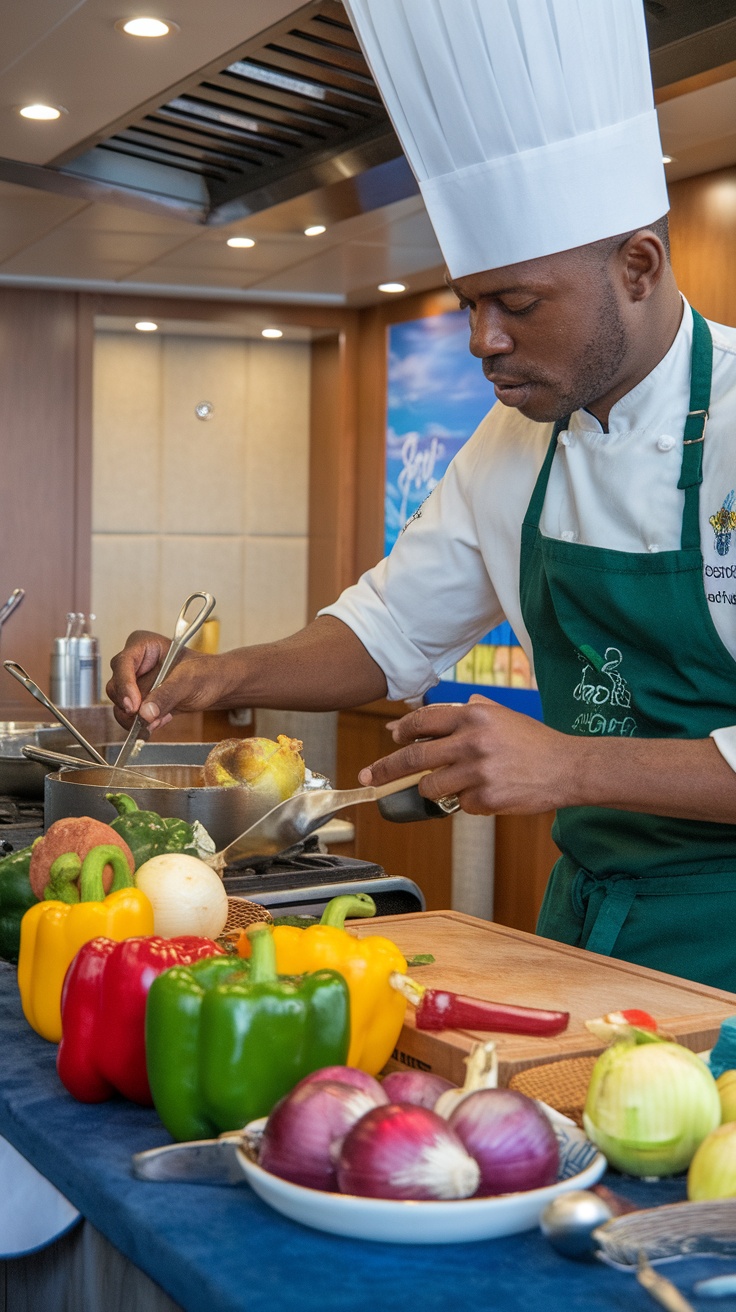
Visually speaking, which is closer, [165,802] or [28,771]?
[165,802]

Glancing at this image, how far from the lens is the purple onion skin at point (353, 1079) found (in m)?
0.81

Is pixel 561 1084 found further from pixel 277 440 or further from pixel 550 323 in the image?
pixel 277 440

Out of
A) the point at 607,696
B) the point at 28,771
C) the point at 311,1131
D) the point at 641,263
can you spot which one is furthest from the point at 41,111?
the point at 311,1131

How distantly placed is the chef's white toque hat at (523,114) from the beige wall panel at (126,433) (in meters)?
4.31

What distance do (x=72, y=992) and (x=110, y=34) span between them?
2405mm

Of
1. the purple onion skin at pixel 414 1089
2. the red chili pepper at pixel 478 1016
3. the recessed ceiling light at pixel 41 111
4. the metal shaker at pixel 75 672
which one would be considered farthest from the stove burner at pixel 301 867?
the metal shaker at pixel 75 672

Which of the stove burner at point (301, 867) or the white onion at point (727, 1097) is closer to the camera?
the white onion at point (727, 1097)

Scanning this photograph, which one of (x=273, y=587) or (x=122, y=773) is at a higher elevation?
(x=273, y=587)

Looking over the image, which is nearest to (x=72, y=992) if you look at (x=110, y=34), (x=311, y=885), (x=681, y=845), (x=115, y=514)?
(x=311, y=885)

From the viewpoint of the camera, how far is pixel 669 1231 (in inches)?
28.8

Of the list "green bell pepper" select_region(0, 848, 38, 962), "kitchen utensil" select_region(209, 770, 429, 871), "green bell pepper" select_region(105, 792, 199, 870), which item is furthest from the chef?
"green bell pepper" select_region(0, 848, 38, 962)

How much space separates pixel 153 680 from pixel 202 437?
13.7 feet

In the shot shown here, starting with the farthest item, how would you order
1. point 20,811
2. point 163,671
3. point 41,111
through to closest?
point 41,111 → point 20,811 → point 163,671

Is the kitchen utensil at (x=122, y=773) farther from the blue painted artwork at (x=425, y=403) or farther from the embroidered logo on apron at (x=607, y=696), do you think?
the blue painted artwork at (x=425, y=403)
